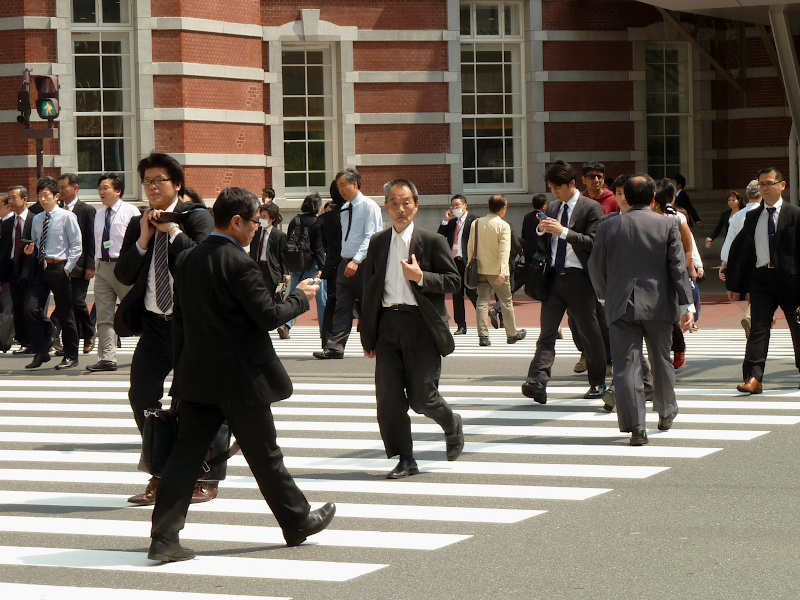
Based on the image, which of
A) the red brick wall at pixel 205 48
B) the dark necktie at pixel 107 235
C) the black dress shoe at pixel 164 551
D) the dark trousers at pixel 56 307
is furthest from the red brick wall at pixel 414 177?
the black dress shoe at pixel 164 551

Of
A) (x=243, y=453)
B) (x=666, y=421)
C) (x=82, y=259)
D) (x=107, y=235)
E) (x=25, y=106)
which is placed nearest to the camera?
(x=243, y=453)

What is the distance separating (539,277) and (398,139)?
14.5 m

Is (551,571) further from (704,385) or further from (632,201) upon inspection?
(704,385)

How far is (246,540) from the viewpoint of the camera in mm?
6539

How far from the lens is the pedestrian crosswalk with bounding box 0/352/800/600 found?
→ 6.05 metres

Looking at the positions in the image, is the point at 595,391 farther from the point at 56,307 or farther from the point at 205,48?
the point at 205,48

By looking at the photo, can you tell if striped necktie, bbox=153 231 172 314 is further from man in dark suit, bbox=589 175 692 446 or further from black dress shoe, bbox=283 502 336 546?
man in dark suit, bbox=589 175 692 446

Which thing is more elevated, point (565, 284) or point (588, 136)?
point (588, 136)

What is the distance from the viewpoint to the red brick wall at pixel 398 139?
24781mm

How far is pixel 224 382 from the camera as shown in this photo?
20.2 ft

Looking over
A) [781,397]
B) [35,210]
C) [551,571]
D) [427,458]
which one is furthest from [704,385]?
[35,210]

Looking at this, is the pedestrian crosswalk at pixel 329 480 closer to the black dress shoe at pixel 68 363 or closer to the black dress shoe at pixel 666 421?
the black dress shoe at pixel 666 421

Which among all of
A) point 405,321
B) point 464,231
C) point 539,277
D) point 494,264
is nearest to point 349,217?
point 494,264

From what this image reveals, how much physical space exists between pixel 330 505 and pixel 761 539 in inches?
81.4
